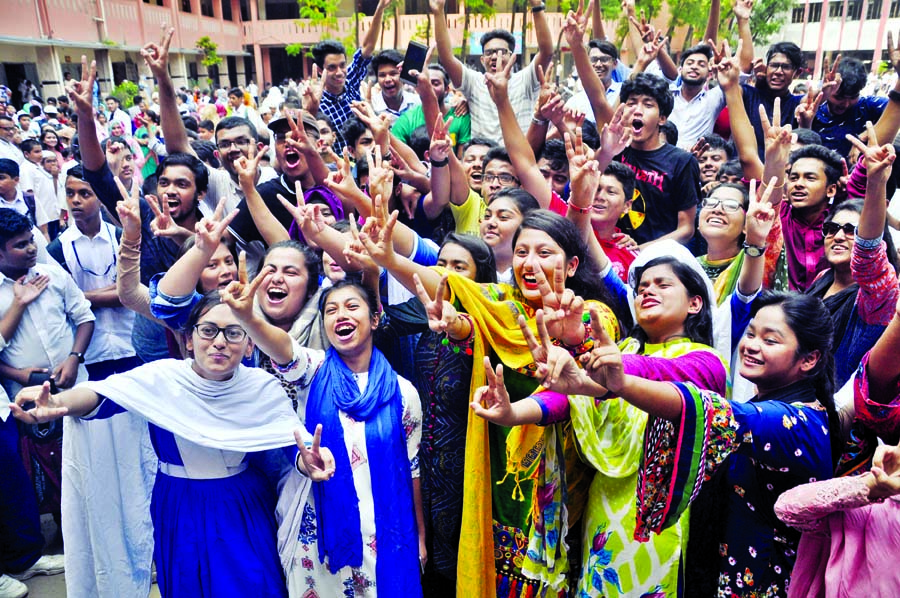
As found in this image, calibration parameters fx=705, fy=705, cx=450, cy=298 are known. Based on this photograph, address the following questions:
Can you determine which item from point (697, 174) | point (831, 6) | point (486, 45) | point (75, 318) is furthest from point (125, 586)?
point (831, 6)

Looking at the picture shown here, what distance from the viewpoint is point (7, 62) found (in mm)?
18016

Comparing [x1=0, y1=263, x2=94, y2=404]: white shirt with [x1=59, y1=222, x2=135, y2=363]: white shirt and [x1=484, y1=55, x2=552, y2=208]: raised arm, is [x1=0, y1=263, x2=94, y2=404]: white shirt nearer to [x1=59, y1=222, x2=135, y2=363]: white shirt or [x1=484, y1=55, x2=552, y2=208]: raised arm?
[x1=59, y1=222, x2=135, y2=363]: white shirt

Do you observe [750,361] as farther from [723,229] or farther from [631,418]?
[723,229]

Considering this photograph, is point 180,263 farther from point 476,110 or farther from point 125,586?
point 476,110

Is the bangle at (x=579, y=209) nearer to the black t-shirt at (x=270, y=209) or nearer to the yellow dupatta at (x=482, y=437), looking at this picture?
the yellow dupatta at (x=482, y=437)

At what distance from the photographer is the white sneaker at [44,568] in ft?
11.8

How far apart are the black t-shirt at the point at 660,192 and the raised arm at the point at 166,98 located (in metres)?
2.47

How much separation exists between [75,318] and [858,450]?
3464 mm

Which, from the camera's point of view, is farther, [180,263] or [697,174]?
[697,174]

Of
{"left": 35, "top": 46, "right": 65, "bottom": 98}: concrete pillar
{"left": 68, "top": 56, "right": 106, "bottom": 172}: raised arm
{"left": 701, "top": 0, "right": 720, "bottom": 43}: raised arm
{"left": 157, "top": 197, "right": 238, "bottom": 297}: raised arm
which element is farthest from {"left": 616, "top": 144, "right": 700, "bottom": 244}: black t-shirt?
{"left": 35, "top": 46, "right": 65, "bottom": 98}: concrete pillar

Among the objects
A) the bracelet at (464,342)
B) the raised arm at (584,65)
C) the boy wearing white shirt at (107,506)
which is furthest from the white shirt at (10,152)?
the bracelet at (464,342)

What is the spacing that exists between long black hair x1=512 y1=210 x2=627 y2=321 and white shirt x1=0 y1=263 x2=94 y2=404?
238 centimetres

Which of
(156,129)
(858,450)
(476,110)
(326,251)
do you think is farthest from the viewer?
(156,129)

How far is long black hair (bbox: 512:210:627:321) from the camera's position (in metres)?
2.52
